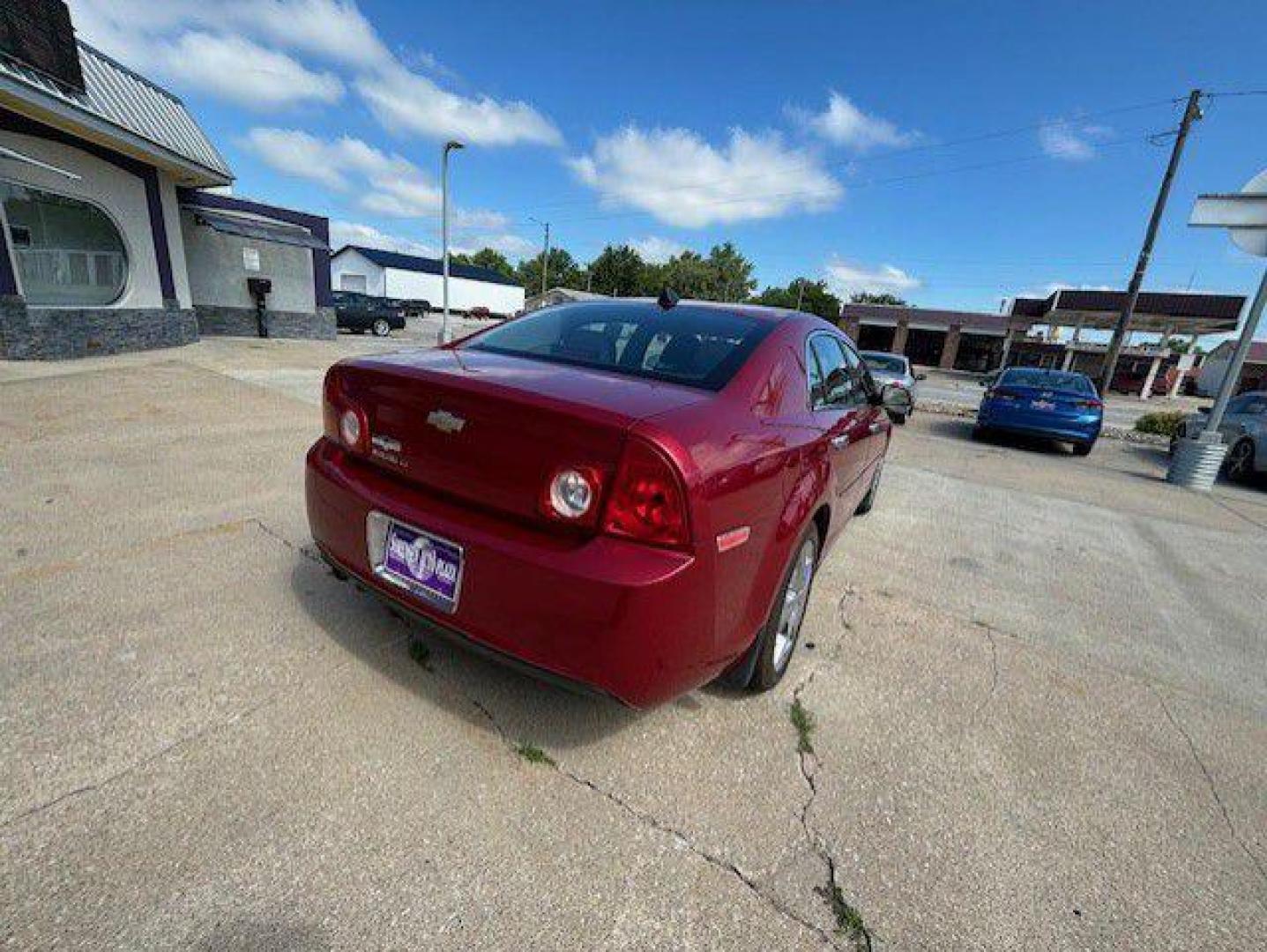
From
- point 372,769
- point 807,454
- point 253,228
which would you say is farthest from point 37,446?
point 253,228

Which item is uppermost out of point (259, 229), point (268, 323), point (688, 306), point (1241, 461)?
point (259, 229)

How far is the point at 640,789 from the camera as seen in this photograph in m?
1.90

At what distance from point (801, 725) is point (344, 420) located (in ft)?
6.60

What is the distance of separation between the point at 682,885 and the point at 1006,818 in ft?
3.65

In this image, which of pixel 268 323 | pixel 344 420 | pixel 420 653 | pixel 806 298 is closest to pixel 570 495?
pixel 344 420

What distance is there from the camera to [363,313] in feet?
72.2

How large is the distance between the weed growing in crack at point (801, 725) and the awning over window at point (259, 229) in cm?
1568

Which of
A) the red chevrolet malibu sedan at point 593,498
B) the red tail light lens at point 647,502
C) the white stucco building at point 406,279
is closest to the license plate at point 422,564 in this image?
the red chevrolet malibu sedan at point 593,498

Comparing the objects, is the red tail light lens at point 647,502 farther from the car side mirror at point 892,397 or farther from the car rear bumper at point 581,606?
the car side mirror at point 892,397

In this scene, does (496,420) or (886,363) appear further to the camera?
(886,363)

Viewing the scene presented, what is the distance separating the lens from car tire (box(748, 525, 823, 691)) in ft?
7.30

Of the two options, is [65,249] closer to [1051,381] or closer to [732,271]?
[1051,381]

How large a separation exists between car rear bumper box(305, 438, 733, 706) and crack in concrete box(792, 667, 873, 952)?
0.51m

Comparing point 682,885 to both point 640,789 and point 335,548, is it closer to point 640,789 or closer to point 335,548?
point 640,789
